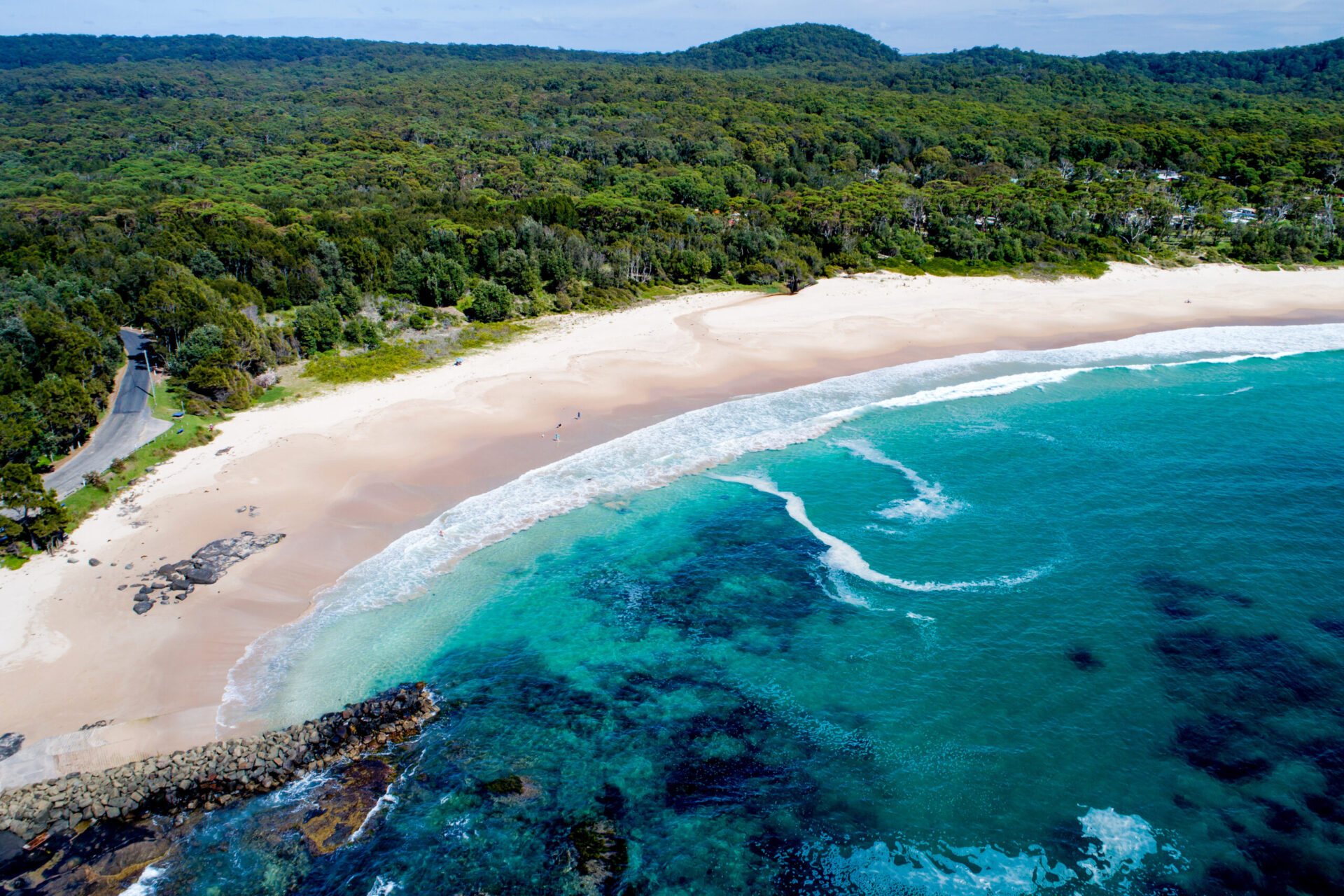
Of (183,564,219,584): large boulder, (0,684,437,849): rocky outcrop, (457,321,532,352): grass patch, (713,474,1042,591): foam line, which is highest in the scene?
(457,321,532,352): grass patch

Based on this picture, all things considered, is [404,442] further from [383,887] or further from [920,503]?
[920,503]

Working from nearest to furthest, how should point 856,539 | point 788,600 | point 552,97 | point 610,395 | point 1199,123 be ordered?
point 788,600, point 856,539, point 610,395, point 1199,123, point 552,97

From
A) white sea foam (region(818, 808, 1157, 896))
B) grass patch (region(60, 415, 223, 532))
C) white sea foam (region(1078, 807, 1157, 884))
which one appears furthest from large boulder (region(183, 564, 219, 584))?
white sea foam (region(1078, 807, 1157, 884))

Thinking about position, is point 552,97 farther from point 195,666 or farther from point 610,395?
point 195,666

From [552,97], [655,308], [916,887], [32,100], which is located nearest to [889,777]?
[916,887]

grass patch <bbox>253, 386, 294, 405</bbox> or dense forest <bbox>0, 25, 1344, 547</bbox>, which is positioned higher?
dense forest <bbox>0, 25, 1344, 547</bbox>

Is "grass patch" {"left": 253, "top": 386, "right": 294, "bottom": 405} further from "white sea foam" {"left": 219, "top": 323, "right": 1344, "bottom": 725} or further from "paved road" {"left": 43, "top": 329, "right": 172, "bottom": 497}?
"white sea foam" {"left": 219, "top": 323, "right": 1344, "bottom": 725}

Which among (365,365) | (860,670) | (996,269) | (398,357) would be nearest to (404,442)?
(365,365)
